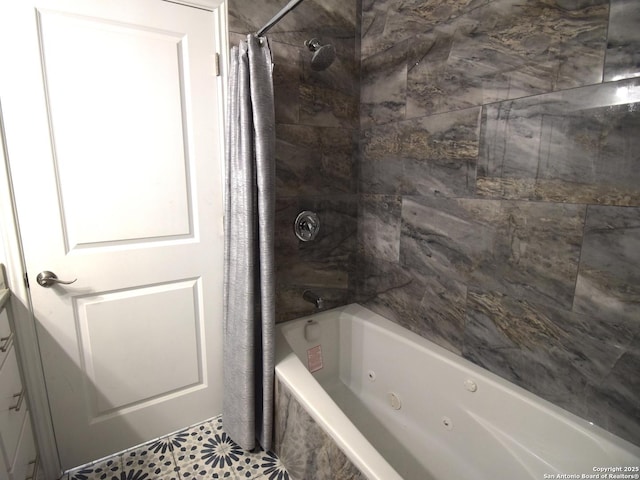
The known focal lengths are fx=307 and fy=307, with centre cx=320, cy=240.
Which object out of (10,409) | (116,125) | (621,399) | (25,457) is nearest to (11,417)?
(10,409)

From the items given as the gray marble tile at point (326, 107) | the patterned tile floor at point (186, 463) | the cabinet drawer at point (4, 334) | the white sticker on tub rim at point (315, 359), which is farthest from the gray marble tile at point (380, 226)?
the cabinet drawer at point (4, 334)

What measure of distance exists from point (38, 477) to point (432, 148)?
2.18m

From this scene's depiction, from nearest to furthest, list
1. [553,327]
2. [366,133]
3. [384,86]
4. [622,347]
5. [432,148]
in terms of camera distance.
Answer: [622,347] < [553,327] < [432,148] < [384,86] < [366,133]

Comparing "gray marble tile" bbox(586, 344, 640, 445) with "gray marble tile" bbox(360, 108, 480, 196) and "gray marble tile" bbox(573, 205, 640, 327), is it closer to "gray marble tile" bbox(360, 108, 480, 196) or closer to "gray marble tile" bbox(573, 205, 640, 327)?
"gray marble tile" bbox(573, 205, 640, 327)

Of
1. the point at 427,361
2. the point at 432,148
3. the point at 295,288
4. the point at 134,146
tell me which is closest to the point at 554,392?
the point at 427,361

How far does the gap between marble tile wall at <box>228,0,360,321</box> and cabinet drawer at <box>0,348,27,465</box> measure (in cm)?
110

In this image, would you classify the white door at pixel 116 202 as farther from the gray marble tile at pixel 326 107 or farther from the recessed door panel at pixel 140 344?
the gray marble tile at pixel 326 107

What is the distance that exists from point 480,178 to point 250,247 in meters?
1.02

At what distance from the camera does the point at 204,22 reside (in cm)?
139

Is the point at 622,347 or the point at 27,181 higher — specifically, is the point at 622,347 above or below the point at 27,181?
below

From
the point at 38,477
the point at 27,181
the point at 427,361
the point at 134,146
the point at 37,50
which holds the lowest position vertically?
the point at 38,477

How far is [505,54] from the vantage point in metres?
1.19

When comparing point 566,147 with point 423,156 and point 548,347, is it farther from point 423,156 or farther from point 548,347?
point 548,347

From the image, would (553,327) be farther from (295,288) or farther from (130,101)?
(130,101)
